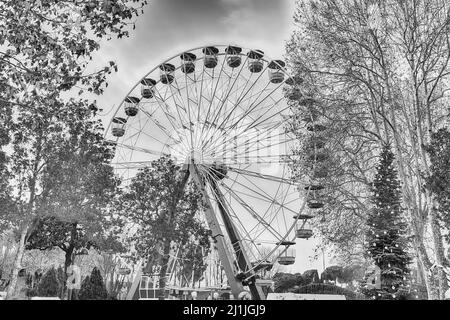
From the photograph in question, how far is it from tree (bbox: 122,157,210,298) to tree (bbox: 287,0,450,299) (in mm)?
7160

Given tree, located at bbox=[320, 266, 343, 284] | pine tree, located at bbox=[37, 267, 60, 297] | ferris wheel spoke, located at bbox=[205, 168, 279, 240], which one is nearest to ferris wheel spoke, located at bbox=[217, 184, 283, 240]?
ferris wheel spoke, located at bbox=[205, 168, 279, 240]

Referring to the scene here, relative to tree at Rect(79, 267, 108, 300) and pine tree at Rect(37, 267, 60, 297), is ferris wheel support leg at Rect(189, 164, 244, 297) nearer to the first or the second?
tree at Rect(79, 267, 108, 300)

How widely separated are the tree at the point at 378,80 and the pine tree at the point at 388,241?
696mm

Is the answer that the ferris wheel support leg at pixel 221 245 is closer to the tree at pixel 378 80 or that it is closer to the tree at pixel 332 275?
the tree at pixel 378 80

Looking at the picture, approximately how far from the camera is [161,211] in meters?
22.9

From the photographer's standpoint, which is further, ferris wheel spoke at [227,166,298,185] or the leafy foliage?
ferris wheel spoke at [227,166,298,185]

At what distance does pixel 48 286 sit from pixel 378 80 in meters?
23.6

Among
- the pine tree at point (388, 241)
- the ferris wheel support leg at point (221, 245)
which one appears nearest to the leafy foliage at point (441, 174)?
the pine tree at point (388, 241)

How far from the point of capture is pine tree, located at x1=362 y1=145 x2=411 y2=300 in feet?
63.8

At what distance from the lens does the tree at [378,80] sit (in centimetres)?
1717

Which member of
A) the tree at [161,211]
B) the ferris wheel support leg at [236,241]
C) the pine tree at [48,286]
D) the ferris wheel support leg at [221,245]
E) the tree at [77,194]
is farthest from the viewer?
the pine tree at [48,286]

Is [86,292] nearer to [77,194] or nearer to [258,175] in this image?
[77,194]

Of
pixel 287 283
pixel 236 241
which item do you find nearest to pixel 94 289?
pixel 236 241
